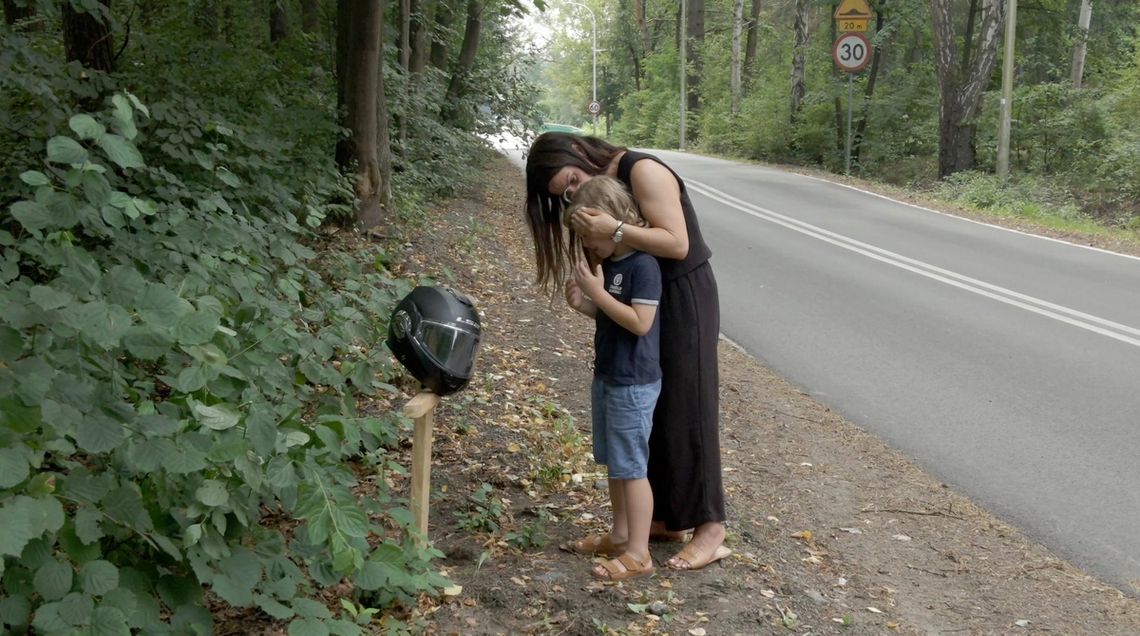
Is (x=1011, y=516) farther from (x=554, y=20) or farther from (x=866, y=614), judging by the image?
(x=554, y=20)

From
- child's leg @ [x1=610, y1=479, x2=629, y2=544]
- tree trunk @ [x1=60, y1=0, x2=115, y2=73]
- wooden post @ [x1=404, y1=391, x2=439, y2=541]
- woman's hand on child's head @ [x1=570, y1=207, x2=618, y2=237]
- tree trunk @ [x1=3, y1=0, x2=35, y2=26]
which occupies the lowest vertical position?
child's leg @ [x1=610, y1=479, x2=629, y2=544]

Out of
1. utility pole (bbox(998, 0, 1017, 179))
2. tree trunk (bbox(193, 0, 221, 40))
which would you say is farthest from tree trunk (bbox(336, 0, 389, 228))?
utility pole (bbox(998, 0, 1017, 179))

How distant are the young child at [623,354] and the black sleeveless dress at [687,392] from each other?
9 cm

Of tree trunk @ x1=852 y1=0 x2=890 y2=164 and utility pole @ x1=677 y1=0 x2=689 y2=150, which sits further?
utility pole @ x1=677 y1=0 x2=689 y2=150

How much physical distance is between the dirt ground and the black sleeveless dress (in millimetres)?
312

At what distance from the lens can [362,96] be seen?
10.5 meters

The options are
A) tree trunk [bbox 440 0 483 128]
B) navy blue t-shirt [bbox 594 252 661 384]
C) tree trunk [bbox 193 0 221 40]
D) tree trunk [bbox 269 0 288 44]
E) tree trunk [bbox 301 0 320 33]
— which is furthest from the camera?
tree trunk [bbox 440 0 483 128]

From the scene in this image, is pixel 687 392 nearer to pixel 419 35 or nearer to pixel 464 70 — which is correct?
pixel 419 35

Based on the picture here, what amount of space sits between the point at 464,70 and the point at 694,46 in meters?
38.5

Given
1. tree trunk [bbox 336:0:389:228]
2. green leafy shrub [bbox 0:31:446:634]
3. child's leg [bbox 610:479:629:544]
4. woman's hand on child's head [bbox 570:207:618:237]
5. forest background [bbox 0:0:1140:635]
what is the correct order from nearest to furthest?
green leafy shrub [bbox 0:31:446:634] < forest background [bbox 0:0:1140:635] < woman's hand on child's head [bbox 570:207:618:237] < child's leg [bbox 610:479:629:544] < tree trunk [bbox 336:0:389:228]

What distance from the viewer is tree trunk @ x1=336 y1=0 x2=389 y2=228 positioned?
1023 centimetres

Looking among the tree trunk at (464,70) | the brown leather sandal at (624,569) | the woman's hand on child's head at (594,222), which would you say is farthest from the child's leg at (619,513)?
the tree trunk at (464,70)

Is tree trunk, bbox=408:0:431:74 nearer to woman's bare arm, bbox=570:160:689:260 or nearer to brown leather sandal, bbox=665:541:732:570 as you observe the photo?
woman's bare arm, bbox=570:160:689:260

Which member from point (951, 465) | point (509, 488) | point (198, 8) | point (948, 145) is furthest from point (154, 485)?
point (948, 145)
